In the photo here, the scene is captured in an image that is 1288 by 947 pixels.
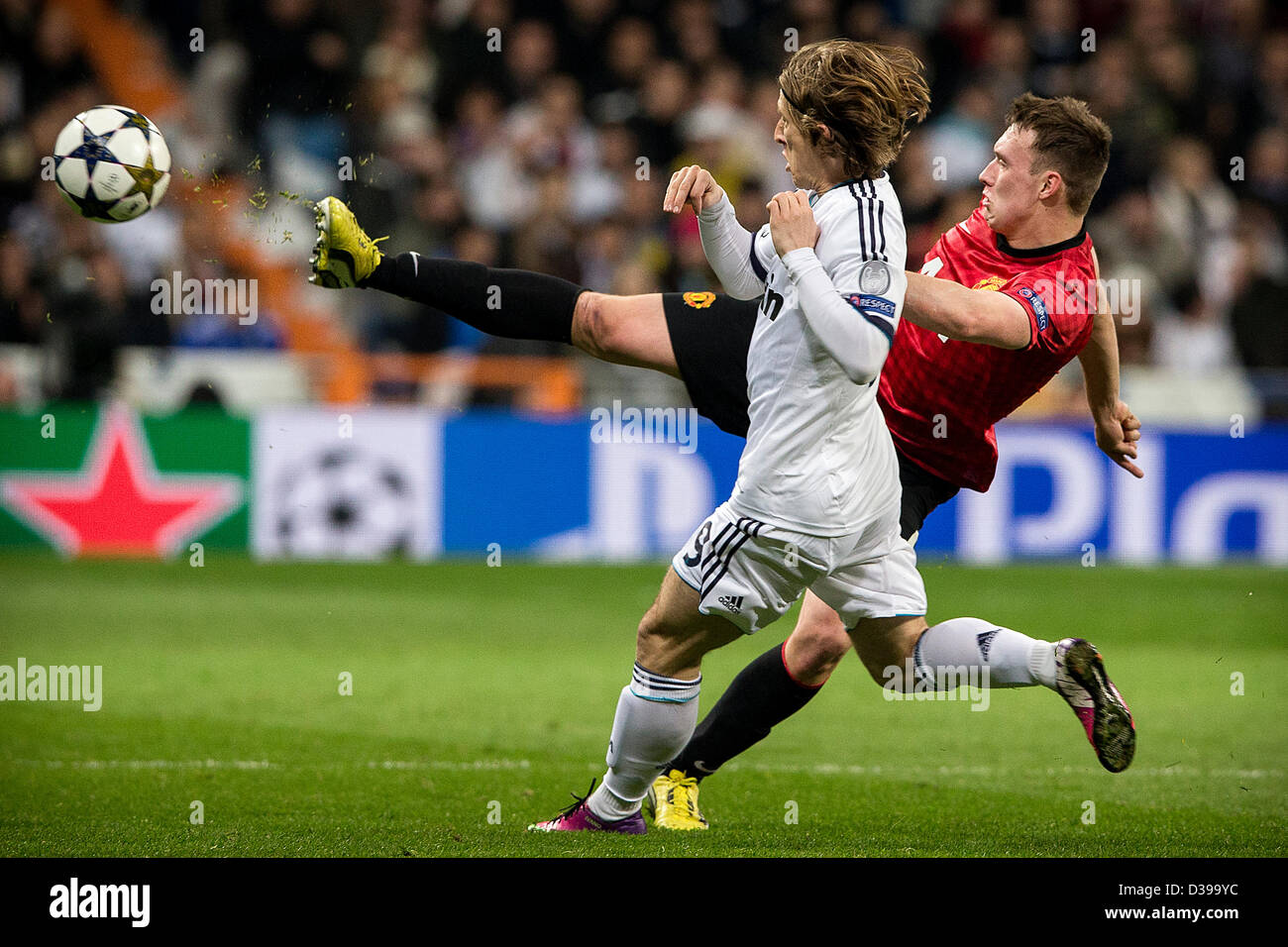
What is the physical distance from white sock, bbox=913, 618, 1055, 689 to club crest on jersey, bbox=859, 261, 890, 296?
103 centimetres

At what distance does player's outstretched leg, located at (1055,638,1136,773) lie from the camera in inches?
169

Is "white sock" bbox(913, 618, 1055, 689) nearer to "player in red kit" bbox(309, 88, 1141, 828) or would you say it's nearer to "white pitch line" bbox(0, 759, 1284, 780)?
"player in red kit" bbox(309, 88, 1141, 828)

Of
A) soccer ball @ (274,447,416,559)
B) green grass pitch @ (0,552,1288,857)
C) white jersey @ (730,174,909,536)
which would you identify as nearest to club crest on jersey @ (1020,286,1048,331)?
white jersey @ (730,174,909,536)

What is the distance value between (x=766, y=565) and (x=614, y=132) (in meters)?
10.7

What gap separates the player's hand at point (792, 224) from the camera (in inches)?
158

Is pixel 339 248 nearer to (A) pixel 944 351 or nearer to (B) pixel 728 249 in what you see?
(B) pixel 728 249

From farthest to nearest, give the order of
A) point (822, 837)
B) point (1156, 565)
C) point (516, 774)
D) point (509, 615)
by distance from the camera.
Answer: point (1156, 565)
point (509, 615)
point (516, 774)
point (822, 837)

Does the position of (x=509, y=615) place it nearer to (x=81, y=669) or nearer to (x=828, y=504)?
(x=81, y=669)

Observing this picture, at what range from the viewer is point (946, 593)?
35.7 ft

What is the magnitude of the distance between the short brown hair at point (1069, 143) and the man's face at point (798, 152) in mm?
1014

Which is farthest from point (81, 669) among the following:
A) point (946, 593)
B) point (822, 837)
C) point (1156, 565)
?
point (1156, 565)

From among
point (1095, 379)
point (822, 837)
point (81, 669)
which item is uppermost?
point (1095, 379)
